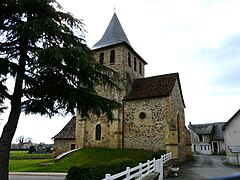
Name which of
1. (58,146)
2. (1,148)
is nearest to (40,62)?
(1,148)

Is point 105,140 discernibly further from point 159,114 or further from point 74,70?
point 74,70

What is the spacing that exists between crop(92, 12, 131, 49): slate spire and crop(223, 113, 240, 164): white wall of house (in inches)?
585

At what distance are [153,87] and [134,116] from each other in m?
3.74

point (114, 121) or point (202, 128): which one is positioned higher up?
point (114, 121)

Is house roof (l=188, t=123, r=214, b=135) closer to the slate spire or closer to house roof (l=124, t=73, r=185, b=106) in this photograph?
house roof (l=124, t=73, r=185, b=106)

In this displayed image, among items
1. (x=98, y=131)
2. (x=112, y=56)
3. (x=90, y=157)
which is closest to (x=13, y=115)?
(x=90, y=157)

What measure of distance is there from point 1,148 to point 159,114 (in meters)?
14.5

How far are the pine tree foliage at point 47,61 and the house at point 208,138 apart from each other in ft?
125

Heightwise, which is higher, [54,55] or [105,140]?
[54,55]

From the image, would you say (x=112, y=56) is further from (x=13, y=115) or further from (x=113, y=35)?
(x=13, y=115)

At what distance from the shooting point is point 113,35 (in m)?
28.0

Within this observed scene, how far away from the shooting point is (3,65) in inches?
340

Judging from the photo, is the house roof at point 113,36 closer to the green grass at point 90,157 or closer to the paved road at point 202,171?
the green grass at point 90,157

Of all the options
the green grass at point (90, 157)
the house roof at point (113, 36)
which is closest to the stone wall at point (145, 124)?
the green grass at point (90, 157)
